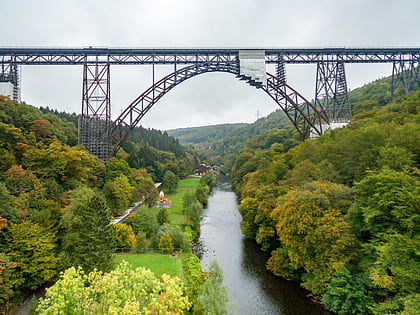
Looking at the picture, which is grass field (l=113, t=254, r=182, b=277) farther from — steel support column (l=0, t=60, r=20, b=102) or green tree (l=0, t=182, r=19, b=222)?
steel support column (l=0, t=60, r=20, b=102)

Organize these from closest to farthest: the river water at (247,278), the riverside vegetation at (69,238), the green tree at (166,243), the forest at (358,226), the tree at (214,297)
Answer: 1. the riverside vegetation at (69,238)
2. the tree at (214,297)
3. the forest at (358,226)
4. the river water at (247,278)
5. the green tree at (166,243)

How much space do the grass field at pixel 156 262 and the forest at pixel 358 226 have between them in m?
7.55

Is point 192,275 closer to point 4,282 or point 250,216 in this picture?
point 4,282

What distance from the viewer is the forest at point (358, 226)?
12500mm

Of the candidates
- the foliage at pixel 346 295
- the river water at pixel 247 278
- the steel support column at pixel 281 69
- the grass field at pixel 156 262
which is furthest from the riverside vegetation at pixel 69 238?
the steel support column at pixel 281 69

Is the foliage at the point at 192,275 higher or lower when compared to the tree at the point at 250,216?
lower

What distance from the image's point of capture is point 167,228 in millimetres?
24375

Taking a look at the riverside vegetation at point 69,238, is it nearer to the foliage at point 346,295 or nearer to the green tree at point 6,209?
the green tree at point 6,209

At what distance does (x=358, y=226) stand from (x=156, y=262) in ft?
45.0

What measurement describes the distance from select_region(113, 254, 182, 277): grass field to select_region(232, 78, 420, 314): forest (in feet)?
24.8

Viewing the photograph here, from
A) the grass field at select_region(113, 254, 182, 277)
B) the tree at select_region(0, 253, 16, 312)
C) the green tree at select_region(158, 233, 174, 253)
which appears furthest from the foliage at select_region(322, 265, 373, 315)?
the tree at select_region(0, 253, 16, 312)

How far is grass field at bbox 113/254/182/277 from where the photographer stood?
18.2 metres

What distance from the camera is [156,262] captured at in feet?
64.1

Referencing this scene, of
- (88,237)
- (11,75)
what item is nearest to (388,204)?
(88,237)
